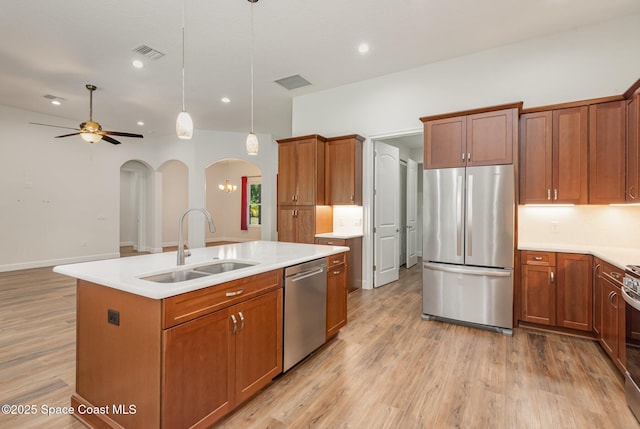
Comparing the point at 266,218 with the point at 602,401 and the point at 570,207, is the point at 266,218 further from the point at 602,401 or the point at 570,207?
the point at 602,401

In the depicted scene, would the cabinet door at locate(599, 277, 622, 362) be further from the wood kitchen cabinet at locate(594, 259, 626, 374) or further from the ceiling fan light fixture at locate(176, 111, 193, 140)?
the ceiling fan light fixture at locate(176, 111, 193, 140)

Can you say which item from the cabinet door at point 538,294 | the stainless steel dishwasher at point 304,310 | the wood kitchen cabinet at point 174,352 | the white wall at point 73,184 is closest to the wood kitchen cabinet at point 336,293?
the stainless steel dishwasher at point 304,310

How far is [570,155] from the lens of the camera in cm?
317

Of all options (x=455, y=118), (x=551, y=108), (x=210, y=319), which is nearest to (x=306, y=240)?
(x=455, y=118)

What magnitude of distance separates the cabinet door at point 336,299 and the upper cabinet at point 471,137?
176 cm

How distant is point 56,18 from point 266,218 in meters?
5.74

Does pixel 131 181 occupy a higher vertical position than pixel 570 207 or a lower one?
higher

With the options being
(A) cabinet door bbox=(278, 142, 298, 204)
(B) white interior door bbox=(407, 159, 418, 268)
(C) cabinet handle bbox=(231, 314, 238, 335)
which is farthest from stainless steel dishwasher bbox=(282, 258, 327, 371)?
(B) white interior door bbox=(407, 159, 418, 268)

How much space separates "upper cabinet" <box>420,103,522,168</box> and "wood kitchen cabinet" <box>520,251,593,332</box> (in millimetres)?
1129

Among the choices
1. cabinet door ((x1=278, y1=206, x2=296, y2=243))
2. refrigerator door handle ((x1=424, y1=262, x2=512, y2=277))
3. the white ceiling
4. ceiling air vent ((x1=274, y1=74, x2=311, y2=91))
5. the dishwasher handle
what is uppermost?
ceiling air vent ((x1=274, y1=74, x2=311, y2=91))

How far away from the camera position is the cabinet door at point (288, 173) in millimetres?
5004

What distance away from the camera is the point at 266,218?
27.4ft

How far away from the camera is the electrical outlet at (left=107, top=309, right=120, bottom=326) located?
1625mm

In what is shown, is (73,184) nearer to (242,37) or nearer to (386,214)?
(242,37)
